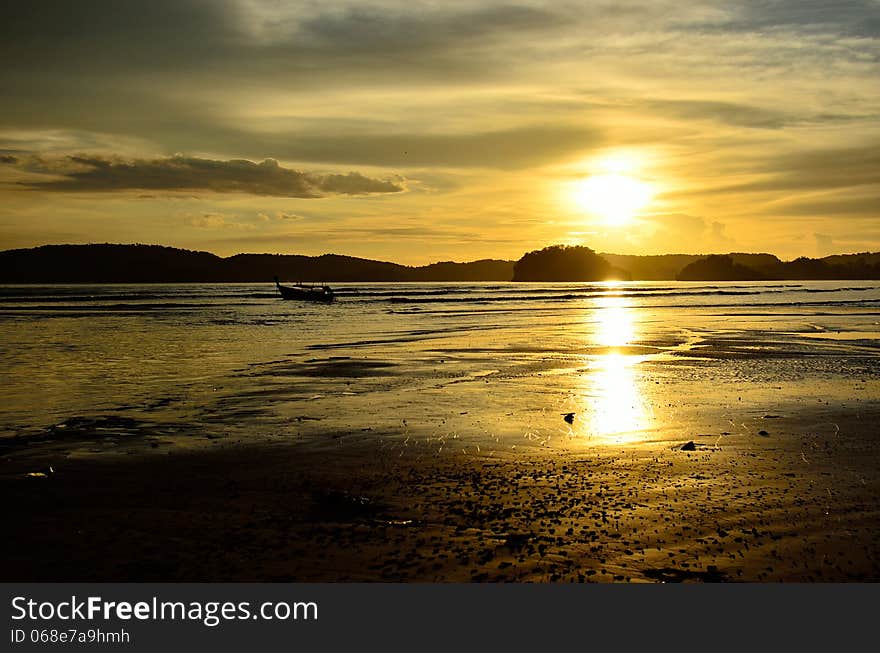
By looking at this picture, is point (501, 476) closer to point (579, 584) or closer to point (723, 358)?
point (579, 584)

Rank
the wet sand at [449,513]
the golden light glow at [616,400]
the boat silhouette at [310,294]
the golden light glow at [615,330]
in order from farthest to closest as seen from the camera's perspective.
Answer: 1. the boat silhouette at [310,294]
2. the golden light glow at [615,330]
3. the golden light glow at [616,400]
4. the wet sand at [449,513]

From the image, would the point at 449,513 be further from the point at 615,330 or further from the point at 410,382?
the point at 615,330

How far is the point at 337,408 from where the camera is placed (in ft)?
66.6

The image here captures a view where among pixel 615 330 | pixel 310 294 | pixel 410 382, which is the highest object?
pixel 310 294

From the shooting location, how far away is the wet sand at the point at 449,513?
8.88 m

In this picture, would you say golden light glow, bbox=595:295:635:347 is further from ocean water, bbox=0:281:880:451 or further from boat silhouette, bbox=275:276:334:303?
boat silhouette, bbox=275:276:334:303

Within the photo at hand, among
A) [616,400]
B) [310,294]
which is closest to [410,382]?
[616,400]

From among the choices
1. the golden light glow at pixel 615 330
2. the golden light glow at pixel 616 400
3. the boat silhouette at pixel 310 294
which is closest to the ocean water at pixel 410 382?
the golden light glow at pixel 616 400

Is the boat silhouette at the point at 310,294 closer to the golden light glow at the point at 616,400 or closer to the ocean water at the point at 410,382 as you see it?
the ocean water at the point at 410,382

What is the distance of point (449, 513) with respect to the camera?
35.6 feet

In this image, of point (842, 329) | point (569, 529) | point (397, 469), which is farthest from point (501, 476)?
point (842, 329)

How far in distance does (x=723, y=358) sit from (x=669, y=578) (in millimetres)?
25492

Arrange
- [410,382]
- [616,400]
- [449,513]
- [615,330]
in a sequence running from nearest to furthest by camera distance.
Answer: [449,513]
[616,400]
[410,382]
[615,330]

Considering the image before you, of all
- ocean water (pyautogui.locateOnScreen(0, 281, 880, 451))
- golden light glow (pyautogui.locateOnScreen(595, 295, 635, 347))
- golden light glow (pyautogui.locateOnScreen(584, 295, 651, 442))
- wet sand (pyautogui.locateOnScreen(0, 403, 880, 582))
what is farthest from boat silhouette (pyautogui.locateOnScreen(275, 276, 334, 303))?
wet sand (pyautogui.locateOnScreen(0, 403, 880, 582))
